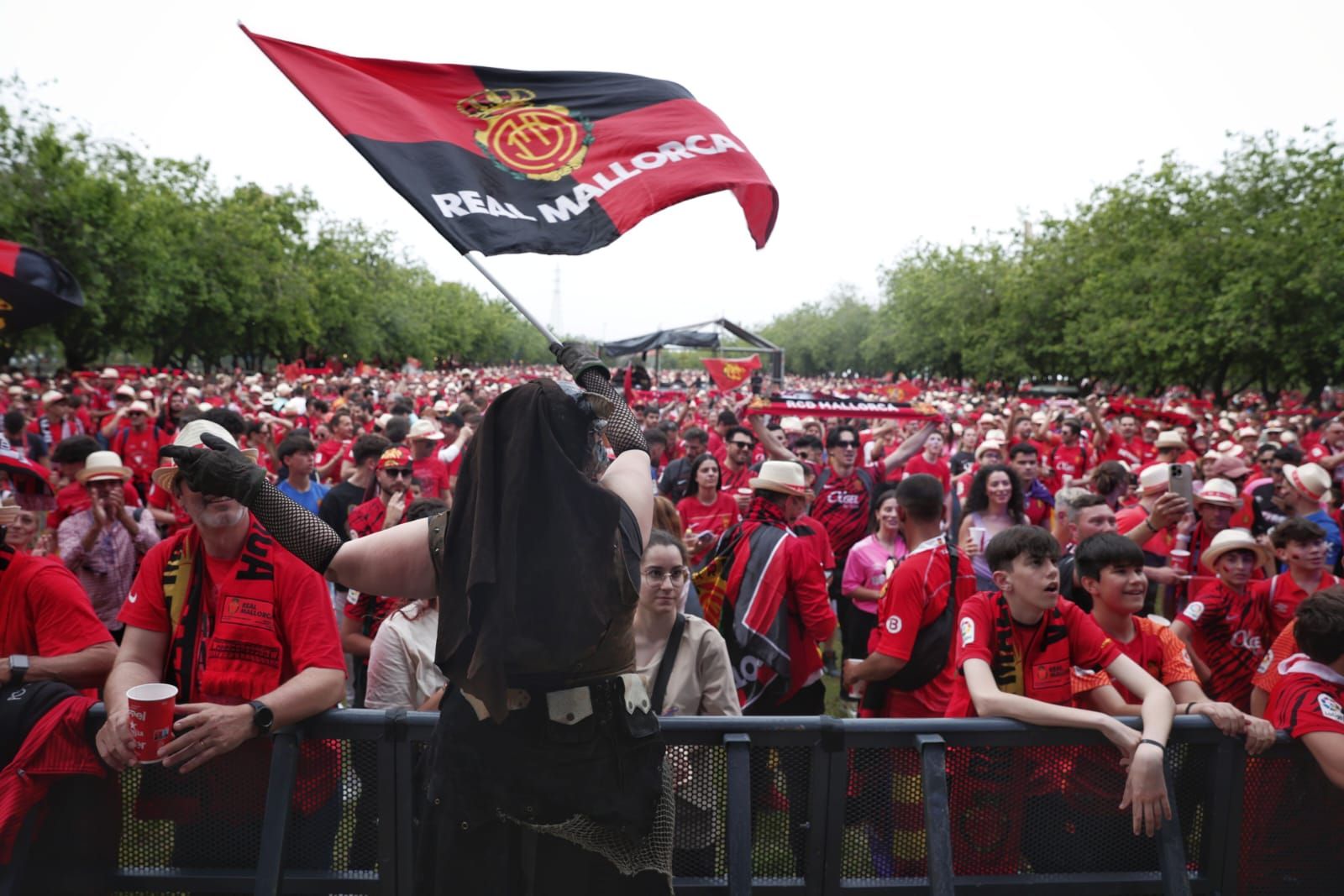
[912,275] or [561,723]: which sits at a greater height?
[912,275]

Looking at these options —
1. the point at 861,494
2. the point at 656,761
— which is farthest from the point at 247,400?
the point at 656,761

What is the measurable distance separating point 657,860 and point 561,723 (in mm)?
448

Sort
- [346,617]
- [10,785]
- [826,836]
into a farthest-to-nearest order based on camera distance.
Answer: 1. [346,617]
2. [826,836]
3. [10,785]

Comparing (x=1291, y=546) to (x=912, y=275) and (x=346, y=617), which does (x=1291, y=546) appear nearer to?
(x=346, y=617)

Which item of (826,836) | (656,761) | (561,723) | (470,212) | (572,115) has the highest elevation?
(572,115)

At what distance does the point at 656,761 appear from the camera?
2.35 m

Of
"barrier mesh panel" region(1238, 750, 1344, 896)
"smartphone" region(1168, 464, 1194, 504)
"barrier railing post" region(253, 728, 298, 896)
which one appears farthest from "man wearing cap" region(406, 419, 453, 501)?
"barrier mesh panel" region(1238, 750, 1344, 896)

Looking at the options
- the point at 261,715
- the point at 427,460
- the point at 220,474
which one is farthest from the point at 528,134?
the point at 427,460

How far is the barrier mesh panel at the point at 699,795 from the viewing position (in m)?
2.95

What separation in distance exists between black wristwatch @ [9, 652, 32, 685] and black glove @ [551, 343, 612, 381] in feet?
6.28

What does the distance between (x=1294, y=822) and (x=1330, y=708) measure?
383 millimetres

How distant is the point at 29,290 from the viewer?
4.68 metres

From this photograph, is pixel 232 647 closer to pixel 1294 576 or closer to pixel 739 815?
pixel 739 815

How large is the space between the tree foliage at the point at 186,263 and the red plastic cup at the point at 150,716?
1085cm
